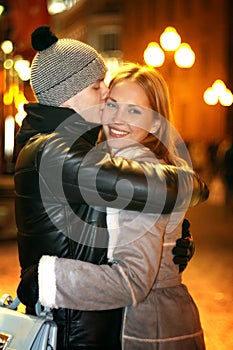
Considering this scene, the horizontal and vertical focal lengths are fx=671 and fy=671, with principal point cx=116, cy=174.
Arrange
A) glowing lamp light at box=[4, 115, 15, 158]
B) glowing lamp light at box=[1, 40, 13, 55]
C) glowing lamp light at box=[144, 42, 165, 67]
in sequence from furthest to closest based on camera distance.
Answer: glowing lamp light at box=[4, 115, 15, 158] → glowing lamp light at box=[144, 42, 165, 67] → glowing lamp light at box=[1, 40, 13, 55]

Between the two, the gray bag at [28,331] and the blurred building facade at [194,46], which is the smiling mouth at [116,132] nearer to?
the gray bag at [28,331]

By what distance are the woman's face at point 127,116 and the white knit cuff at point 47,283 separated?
0.73m

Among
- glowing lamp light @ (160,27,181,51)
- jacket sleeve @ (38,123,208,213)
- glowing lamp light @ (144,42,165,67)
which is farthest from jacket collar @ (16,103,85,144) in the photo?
glowing lamp light @ (144,42,165,67)

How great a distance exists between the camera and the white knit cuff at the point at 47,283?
7.20 ft

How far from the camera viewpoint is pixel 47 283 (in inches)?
86.5

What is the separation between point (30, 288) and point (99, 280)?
0.26 m

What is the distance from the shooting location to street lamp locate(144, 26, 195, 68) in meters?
16.3

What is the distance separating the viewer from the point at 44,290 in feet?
7.23

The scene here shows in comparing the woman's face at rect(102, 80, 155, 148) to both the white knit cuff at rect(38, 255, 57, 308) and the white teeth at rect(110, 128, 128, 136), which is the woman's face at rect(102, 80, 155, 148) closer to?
the white teeth at rect(110, 128, 128, 136)

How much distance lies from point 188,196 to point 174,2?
4419 cm

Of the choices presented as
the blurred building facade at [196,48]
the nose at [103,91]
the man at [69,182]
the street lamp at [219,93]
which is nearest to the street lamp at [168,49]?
the street lamp at [219,93]

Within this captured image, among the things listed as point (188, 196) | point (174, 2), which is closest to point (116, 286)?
point (188, 196)

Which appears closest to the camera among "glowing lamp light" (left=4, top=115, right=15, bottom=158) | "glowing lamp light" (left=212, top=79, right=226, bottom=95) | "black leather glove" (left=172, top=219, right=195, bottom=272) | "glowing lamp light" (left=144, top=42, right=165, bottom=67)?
"black leather glove" (left=172, top=219, right=195, bottom=272)

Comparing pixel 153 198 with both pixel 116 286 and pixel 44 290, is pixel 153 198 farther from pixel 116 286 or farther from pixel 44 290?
pixel 44 290
